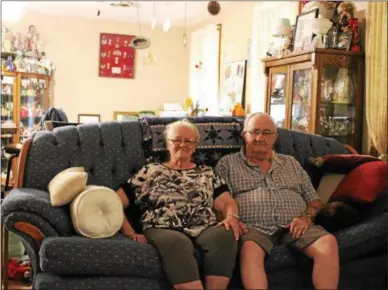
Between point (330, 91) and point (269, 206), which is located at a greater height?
point (330, 91)

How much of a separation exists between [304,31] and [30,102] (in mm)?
4077

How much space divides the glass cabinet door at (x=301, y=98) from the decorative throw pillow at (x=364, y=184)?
1229mm

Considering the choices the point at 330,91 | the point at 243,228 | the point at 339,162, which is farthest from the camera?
the point at 330,91

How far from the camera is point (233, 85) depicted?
5887 millimetres

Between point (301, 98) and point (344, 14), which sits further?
point (301, 98)

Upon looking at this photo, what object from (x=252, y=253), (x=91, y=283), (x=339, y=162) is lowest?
(x=91, y=283)

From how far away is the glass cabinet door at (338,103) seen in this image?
12.4 ft

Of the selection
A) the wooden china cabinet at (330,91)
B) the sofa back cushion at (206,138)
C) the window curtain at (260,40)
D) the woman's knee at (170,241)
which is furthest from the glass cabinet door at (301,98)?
the woman's knee at (170,241)

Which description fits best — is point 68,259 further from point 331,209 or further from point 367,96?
point 367,96

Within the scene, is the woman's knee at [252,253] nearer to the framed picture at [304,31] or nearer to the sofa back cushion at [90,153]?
the sofa back cushion at [90,153]

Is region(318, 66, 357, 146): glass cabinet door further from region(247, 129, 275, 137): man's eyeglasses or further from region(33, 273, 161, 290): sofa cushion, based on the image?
region(33, 273, 161, 290): sofa cushion

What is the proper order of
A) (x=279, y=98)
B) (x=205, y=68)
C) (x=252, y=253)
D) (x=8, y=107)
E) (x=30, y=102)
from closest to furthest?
(x=252, y=253) → (x=279, y=98) → (x=8, y=107) → (x=30, y=102) → (x=205, y=68)

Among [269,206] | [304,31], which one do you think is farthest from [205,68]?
[269,206]

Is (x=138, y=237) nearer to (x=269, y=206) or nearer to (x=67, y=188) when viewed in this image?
(x=67, y=188)
